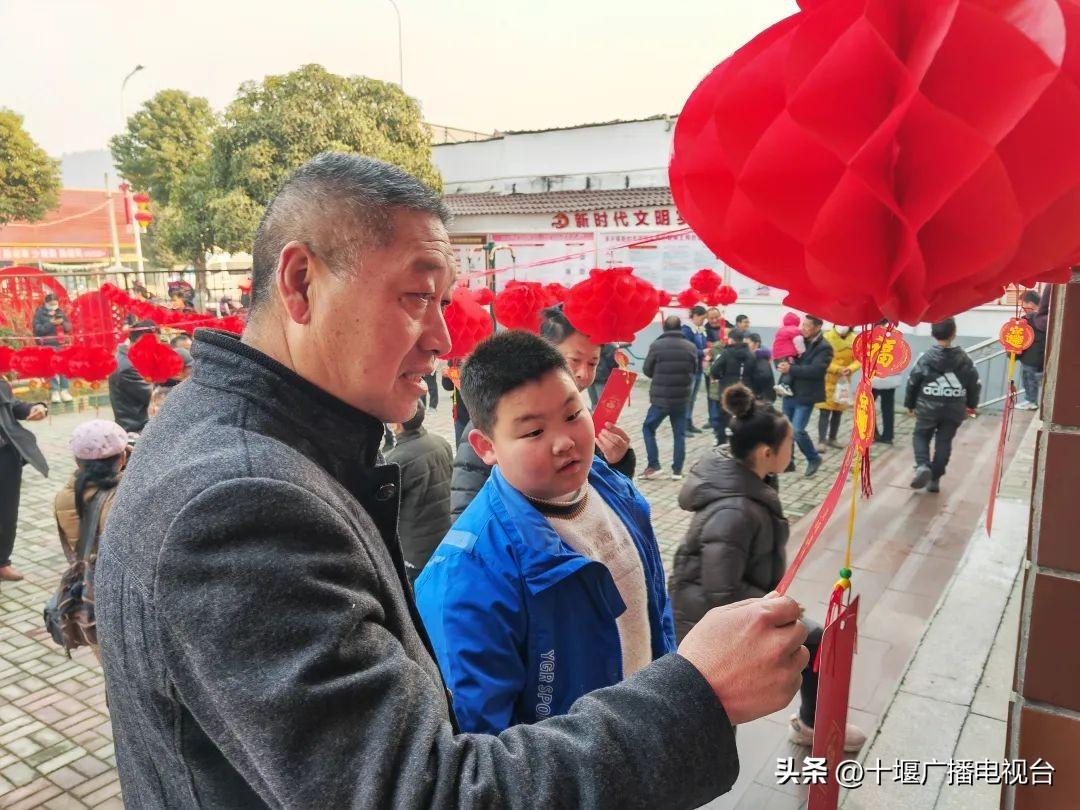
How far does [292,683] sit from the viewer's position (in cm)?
78

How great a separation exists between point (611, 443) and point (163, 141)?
29.0 metres

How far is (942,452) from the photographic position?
7.62m

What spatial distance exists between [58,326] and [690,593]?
14354 mm

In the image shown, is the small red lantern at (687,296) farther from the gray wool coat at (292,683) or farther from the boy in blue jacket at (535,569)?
the gray wool coat at (292,683)

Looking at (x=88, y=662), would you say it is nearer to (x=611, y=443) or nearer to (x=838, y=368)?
(x=611, y=443)

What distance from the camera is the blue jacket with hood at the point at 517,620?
1.74 m

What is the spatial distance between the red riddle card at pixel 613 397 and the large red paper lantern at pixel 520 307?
2556 mm

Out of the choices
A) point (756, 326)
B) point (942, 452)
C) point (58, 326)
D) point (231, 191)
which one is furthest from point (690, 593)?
point (231, 191)

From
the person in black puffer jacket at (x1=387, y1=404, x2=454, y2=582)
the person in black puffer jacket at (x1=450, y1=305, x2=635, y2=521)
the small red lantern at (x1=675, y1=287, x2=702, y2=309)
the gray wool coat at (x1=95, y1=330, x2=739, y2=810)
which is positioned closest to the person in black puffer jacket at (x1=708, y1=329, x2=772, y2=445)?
the small red lantern at (x1=675, y1=287, x2=702, y2=309)

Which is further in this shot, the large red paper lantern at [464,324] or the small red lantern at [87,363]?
the small red lantern at [87,363]

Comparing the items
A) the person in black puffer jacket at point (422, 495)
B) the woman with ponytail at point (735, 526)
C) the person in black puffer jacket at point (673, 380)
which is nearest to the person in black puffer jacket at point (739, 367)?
the person in black puffer jacket at point (673, 380)

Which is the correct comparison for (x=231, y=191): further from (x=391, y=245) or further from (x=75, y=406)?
(x=391, y=245)

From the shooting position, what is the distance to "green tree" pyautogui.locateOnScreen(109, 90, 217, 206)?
87.1ft

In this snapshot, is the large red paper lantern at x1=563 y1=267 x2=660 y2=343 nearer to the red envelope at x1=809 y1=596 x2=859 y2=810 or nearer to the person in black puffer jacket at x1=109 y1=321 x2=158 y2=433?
the red envelope at x1=809 y1=596 x2=859 y2=810
